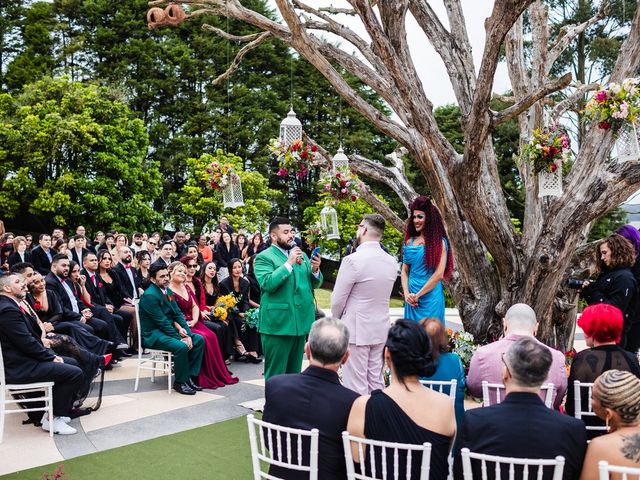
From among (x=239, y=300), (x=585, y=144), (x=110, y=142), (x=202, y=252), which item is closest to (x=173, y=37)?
(x=110, y=142)

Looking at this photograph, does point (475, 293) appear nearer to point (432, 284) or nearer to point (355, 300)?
point (432, 284)

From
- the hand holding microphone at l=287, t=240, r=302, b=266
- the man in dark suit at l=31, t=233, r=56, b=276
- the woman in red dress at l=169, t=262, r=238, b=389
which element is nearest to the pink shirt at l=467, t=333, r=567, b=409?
the hand holding microphone at l=287, t=240, r=302, b=266

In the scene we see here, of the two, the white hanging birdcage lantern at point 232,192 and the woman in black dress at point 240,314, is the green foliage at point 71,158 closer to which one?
the woman in black dress at point 240,314

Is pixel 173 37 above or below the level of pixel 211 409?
above

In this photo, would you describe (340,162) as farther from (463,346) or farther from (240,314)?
(240,314)

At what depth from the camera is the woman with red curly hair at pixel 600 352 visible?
3607 millimetres

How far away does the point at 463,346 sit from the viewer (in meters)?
7.15

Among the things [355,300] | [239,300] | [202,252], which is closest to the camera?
[355,300]

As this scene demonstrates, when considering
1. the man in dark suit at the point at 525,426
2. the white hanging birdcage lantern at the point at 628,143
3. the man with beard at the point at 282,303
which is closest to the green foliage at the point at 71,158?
the man with beard at the point at 282,303

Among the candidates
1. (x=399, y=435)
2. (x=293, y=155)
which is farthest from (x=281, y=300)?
(x=399, y=435)

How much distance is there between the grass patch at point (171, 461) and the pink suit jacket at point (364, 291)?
53.5 inches

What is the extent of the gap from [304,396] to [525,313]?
1496mm

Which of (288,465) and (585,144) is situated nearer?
(288,465)

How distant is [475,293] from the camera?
7.77 m
